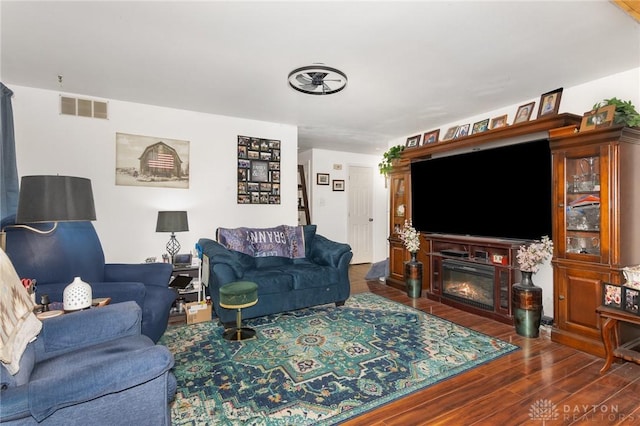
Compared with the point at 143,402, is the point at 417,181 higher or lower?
higher

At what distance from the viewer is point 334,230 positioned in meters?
6.57

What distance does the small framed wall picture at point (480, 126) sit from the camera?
12.9 ft

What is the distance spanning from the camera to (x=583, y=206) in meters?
2.72

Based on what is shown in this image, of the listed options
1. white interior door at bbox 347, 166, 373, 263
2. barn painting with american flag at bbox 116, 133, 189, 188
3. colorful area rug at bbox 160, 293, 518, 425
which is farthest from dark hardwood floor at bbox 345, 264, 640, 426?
white interior door at bbox 347, 166, 373, 263

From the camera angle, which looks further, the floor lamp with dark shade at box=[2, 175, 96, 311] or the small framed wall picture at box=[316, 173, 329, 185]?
the small framed wall picture at box=[316, 173, 329, 185]

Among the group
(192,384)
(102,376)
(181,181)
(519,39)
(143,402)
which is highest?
(519,39)

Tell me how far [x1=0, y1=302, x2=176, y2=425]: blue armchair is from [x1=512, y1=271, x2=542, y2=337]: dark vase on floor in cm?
300

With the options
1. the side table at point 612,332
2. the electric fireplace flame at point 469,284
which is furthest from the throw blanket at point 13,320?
the electric fireplace flame at point 469,284

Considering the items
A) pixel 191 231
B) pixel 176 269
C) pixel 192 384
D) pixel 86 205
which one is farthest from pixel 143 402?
pixel 191 231

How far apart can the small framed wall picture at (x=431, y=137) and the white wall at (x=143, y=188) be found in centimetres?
203

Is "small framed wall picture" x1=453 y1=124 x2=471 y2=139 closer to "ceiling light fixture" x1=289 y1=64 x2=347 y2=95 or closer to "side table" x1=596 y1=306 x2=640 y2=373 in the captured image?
"ceiling light fixture" x1=289 y1=64 x2=347 y2=95

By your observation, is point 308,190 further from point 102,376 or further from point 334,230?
point 102,376

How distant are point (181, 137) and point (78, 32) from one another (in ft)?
5.92

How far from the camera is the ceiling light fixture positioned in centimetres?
253
